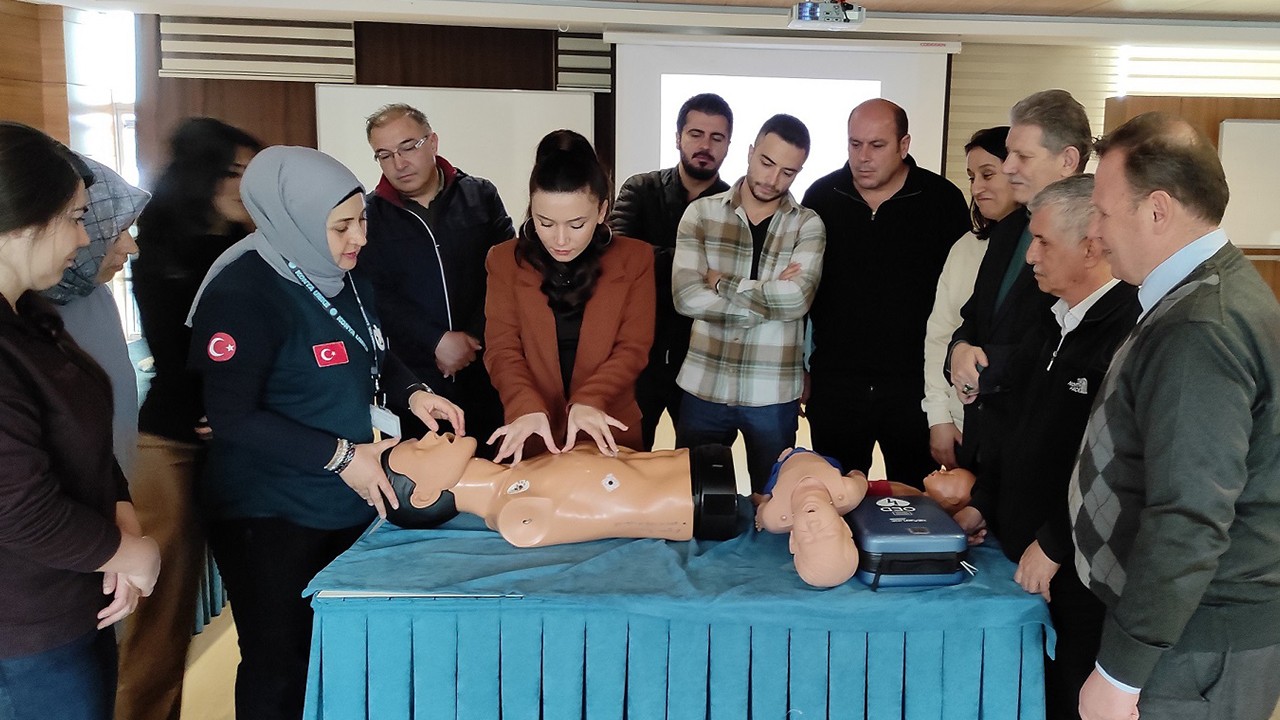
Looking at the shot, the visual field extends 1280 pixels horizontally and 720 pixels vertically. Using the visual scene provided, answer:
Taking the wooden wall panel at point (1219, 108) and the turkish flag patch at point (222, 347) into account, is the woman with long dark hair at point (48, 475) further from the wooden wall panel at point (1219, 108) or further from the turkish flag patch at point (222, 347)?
the wooden wall panel at point (1219, 108)

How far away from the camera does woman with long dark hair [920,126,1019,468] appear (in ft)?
7.36

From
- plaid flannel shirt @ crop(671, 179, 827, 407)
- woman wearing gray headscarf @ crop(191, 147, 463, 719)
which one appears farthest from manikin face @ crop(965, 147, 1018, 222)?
woman wearing gray headscarf @ crop(191, 147, 463, 719)

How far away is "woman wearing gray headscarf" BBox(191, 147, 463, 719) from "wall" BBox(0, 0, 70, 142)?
387 cm

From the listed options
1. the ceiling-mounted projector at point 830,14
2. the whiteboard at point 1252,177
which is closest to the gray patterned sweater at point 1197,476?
the ceiling-mounted projector at point 830,14

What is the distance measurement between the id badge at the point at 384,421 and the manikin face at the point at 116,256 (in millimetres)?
598

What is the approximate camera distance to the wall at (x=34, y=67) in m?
4.52

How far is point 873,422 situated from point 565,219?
121cm

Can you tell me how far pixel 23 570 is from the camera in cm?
128

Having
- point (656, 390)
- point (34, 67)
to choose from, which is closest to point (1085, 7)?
point (656, 390)

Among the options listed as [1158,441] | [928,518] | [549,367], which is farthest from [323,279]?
[1158,441]

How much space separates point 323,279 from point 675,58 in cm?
383

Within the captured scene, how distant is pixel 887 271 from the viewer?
2527 mm

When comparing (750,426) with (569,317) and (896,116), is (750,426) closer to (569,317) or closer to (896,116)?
(569,317)

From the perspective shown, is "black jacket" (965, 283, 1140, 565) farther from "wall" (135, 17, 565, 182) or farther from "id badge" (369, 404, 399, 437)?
"wall" (135, 17, 565, 182)
